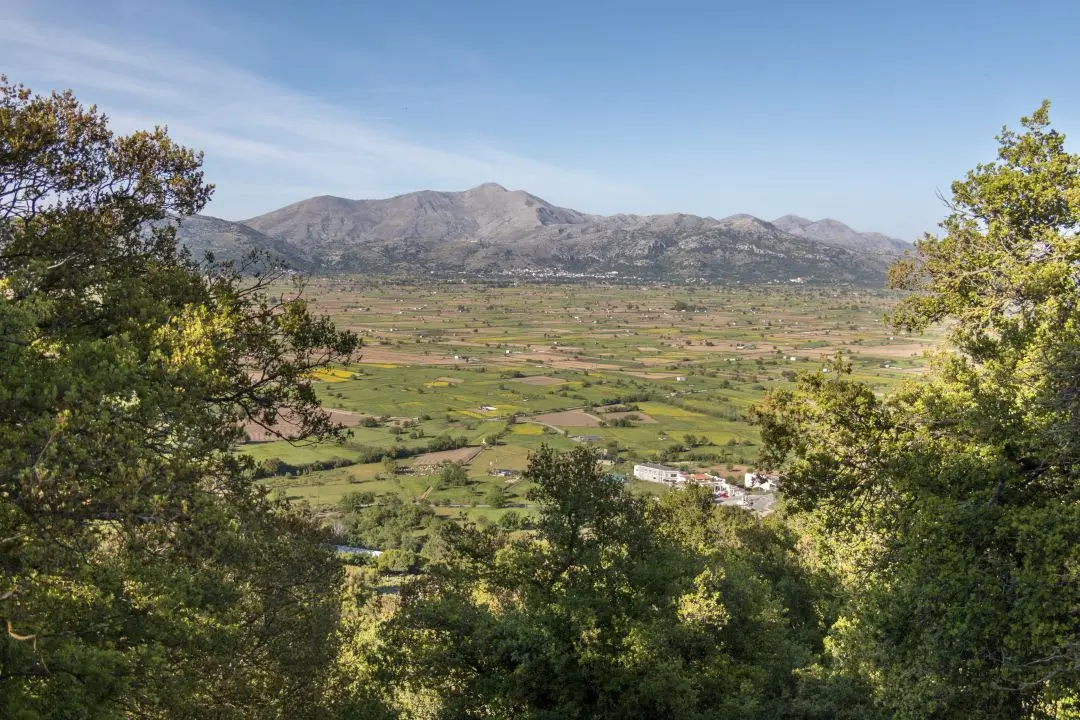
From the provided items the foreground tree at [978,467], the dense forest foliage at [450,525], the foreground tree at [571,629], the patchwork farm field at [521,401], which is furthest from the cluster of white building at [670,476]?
the foreground tree at [978,467]

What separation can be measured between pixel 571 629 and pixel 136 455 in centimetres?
1066

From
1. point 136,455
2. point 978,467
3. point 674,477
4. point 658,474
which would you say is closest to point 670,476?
point 674,477

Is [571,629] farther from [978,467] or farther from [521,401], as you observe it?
[521,401]

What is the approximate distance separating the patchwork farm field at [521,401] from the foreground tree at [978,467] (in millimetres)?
11359

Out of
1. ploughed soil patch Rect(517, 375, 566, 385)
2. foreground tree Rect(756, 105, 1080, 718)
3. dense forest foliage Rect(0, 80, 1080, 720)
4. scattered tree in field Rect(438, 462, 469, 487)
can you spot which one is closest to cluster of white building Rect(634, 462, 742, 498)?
scattered tree in field Rect(438, 462, 469, 487)

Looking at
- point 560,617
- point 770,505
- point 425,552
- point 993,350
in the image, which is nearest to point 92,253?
point 560,617

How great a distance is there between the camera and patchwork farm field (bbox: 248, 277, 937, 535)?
67250 millimetres

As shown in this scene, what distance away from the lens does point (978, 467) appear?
10.5 meters

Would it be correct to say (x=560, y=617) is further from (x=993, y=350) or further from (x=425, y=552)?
(x=425, y=552)

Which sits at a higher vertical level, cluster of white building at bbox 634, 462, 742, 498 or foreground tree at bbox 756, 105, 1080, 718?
foreground tree at bbox 756, 105, 1080, 718

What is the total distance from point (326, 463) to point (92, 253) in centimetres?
6452

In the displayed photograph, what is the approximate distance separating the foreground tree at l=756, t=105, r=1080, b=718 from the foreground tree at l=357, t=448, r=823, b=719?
5293 millimetres

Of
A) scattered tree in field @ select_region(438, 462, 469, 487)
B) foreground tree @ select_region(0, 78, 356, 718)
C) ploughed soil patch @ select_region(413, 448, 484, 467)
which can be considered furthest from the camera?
ploughed soil patch @ select_region(413, 448, 484, 467)

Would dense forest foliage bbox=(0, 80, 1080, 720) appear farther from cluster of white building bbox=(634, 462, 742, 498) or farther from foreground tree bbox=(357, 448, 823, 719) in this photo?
cluster of white building bbox=(634, 462, 742, 498)
